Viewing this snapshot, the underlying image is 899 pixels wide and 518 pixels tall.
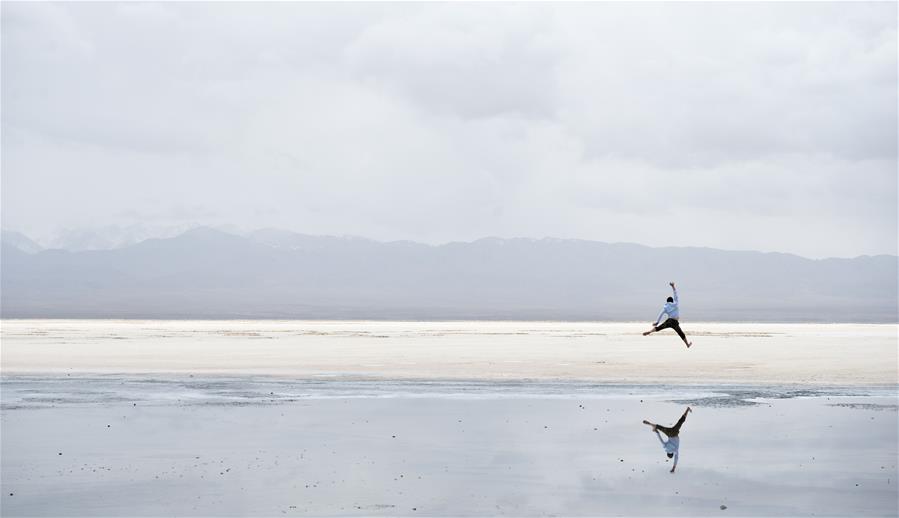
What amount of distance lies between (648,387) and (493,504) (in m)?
17.1

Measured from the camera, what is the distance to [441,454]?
696 inches

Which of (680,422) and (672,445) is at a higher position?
(680,422)

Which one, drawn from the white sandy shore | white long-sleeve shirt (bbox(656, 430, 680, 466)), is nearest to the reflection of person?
white long-sleeve shirt (bbox(656, 430, 680, 466))

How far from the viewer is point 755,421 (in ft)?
72.5

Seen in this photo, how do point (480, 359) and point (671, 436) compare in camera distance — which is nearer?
point (671, 436)

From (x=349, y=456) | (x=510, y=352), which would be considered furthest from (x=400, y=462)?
(x=510, y=352)

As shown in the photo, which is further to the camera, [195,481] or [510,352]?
[510,352]

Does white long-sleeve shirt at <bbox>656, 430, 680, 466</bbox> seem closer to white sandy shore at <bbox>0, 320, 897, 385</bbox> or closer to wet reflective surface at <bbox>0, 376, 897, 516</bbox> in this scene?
wet reflective surface at <bbox>0, 376, 897, 516</bbox>

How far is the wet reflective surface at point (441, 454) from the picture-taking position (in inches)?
552

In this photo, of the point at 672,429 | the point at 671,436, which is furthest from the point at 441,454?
the point at 672,429

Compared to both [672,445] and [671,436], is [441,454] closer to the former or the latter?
[672,445]

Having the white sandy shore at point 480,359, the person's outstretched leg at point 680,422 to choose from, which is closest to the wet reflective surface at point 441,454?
the person's outstretched leg at point 680,422

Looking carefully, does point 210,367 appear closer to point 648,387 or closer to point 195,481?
point 648,387

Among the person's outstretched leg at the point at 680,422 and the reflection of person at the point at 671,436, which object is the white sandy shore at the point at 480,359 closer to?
the person's outstretched leg at the point at 680,422
